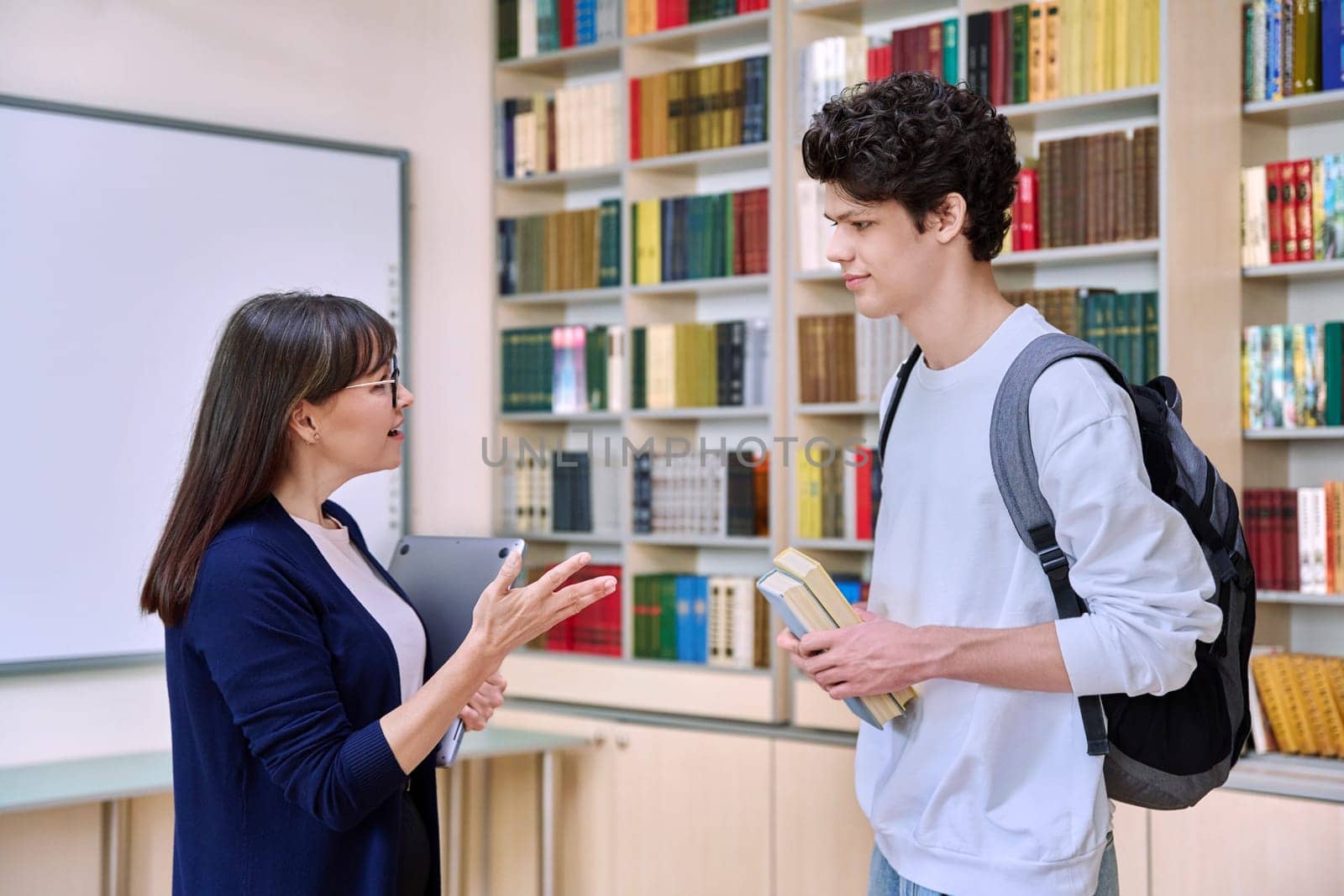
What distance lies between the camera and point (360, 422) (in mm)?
1878

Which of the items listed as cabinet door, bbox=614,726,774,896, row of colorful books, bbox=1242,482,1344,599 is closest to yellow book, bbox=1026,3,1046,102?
row of colorful books, bbox=1242,482,1344,599

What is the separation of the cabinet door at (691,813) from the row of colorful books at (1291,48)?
2062mm

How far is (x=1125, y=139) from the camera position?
3262 mm

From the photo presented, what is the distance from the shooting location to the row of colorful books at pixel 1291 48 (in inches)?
125

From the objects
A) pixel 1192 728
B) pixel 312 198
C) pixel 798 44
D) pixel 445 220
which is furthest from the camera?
pixel 445 220

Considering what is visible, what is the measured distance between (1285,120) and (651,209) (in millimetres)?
1758

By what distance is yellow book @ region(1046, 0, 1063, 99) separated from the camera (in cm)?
341

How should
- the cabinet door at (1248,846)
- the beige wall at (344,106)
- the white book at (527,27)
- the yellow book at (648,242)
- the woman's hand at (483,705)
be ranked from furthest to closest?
1. the white book at (527,27)
2. the yellow book at (648,242)
3. the beige wall at (344,106)
4. the cabinet door at (1248,846)
5. the woman's hand at (483,705)

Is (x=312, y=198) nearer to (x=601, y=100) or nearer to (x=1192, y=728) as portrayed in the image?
(x=601, y=100)

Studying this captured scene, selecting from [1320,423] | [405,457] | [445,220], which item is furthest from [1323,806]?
[445,220]

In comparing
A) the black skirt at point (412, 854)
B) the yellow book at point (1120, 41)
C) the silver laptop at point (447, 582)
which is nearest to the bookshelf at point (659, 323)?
the yellow book at point (1120, 41)

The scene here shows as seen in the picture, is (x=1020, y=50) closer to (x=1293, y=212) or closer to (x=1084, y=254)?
(x=1084, y=254)

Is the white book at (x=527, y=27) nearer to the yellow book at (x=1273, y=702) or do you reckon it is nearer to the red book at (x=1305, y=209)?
the red book at (x=1305, y=209)

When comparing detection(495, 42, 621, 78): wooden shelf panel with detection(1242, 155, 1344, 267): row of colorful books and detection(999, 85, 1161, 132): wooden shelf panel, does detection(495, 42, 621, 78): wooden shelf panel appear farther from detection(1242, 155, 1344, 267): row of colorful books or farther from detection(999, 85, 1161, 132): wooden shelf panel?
detection(1242, 155, 1344, 267): row of colorful books
